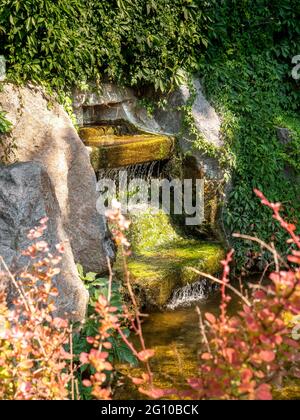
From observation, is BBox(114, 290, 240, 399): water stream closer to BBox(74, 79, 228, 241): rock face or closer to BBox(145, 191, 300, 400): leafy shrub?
BBox(74, 79, 228, 241): rock face

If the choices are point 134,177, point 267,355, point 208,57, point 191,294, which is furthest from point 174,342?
point 208,57

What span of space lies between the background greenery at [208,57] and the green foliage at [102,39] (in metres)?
0.01

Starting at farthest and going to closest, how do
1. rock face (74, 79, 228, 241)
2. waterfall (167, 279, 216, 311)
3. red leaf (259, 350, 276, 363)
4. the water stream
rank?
rock face (74, 79, 228, 241) → waterfall (167, 279, 216, 311) → the water stream → red leaf (259, 350, 276, 363)

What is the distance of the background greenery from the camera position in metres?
6.83

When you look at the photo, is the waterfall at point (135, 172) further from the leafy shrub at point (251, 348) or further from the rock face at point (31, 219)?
the leafy shrub at point (251, 348)

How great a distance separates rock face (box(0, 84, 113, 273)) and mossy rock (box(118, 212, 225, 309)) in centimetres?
60

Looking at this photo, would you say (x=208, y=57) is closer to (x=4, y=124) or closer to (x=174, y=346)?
(x=4, y=124)

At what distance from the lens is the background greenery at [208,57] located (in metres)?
6.83

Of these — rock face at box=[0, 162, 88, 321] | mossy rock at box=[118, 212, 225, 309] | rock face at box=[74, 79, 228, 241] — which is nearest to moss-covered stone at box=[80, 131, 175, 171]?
rock face at box=[74, 79, 228, 241]

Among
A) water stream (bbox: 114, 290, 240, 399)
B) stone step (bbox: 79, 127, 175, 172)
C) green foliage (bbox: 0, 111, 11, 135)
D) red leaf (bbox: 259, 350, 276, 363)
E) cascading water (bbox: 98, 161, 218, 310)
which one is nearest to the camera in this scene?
red leaf (bbox: 259, 350, 276, 363)

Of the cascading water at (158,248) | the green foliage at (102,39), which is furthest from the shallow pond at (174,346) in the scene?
the green foliage at (102,39)
